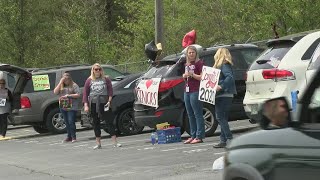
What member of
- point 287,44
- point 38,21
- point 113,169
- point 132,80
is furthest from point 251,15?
point 38,21

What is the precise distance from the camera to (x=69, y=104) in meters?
15.7

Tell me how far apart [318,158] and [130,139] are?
11.0 metres

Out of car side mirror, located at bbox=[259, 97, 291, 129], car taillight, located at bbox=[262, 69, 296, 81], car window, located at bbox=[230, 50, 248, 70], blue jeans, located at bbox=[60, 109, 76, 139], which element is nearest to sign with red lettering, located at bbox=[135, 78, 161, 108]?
car window, located at bbox=[230, 50, 248, 70]

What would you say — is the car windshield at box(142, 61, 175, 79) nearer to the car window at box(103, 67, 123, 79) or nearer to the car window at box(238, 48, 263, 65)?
the car window at box(238, 48, 263, 65)

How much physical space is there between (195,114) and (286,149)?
7542 mm

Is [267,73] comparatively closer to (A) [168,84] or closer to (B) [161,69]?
(A) [168,84]

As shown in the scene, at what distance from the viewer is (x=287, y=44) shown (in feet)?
34.2

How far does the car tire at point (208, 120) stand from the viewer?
1291 centimetres

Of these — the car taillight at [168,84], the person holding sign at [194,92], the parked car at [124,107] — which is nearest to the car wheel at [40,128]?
the parked car at [124,107]

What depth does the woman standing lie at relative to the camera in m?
13.2

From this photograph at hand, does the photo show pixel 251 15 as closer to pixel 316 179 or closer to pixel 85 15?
pixel 85 15

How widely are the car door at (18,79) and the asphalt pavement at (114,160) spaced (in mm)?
3328

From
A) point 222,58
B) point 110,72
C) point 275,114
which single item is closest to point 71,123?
point 110,72

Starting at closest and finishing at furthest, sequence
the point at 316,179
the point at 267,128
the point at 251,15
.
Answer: the point at 316,179 < the point at 267,128 < the point at 251,15
